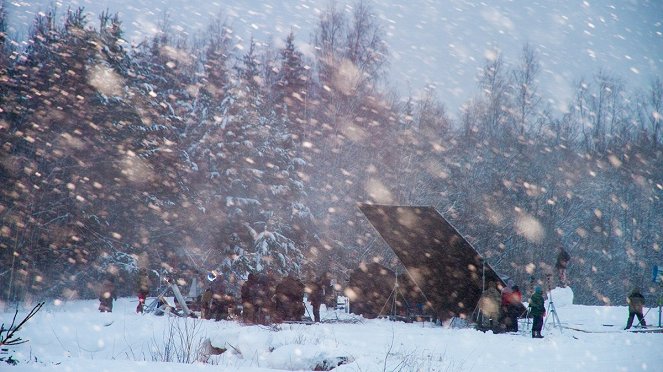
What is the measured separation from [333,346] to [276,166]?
58.0ft

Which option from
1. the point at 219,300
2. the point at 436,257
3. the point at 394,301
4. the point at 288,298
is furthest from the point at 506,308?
the point at 219,300

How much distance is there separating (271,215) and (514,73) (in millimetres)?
20996

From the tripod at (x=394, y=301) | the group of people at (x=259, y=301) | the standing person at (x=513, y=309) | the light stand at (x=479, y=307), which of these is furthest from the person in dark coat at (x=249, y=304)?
the standing person at (x=513, y=309)

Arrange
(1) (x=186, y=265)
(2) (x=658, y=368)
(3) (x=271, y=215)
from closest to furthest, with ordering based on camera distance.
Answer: (2) (x=658, y=368)
(1) (x=186, y=265)
(3) (x=271, y=215)

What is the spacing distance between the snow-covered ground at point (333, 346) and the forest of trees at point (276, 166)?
27.1 ft

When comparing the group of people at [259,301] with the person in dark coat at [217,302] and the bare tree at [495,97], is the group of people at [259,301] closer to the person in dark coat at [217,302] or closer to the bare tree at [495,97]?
the person in dark coat at [217,302]

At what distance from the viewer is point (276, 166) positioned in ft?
81.9

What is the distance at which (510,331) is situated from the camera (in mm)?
12695

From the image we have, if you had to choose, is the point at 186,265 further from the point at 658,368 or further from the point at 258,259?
the point at 658,368

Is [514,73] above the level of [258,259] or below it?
above

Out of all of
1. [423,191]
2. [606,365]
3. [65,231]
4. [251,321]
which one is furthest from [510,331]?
[423,191]

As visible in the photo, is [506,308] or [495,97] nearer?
[506,308]

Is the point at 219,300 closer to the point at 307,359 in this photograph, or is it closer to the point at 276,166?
the point at 307,359

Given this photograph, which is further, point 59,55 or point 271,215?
point 271,215
